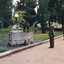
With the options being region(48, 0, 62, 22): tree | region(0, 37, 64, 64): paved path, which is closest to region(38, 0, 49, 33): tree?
Answer: region(48, 0, 62, 22): tree

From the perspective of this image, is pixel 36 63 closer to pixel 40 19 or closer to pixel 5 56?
pixel 5 56

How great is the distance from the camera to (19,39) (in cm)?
2180

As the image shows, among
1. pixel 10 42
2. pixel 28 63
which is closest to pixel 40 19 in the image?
pixel 10 42

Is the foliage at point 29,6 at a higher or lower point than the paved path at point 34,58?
higher

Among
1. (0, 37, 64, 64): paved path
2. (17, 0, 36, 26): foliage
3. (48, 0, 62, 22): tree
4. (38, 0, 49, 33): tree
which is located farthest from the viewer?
(17, 0, 36, 26): foliage

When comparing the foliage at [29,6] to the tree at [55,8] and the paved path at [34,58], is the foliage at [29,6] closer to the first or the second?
the tree at [55,8]

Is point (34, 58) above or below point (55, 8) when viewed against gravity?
below

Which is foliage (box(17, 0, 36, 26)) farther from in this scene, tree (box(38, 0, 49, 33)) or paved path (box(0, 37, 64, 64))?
paved path (box(0, 37, 64, 64))

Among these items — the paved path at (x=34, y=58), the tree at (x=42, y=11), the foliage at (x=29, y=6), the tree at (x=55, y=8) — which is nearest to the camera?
the paved path at (x=34, y=58)

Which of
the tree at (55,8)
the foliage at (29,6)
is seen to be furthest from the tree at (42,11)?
the tree at (55,8)

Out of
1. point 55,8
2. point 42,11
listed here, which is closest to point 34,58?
point 42,11

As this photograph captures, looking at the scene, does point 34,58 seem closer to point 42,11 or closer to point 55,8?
point 42,11

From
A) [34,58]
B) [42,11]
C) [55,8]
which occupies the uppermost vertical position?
[55,8]

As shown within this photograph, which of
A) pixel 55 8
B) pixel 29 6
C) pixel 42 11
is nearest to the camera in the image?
pixel 42 11
